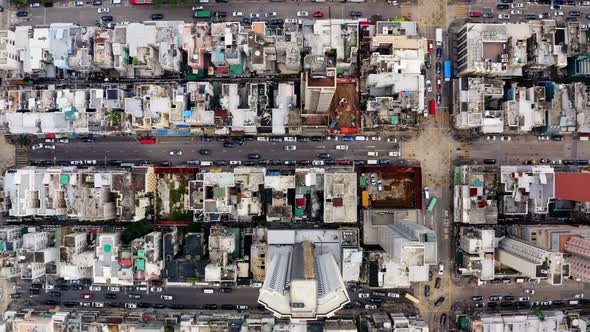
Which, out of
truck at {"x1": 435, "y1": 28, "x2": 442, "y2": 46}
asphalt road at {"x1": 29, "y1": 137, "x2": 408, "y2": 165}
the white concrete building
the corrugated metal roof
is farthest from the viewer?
asphalt road at {"x1": 29, "y1": 137, "x2": 408, "y2": 165}

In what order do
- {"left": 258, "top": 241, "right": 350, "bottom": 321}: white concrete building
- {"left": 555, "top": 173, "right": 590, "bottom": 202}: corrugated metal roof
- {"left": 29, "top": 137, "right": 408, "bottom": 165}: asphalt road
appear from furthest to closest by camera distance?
{"left": 29, "top": 137, "right": 408, "bottom": 165}: asphalt road < {"left": 555, "top": 173, "right": 590, "bottom": 202}: corrugated metal roof < {"left": 258, "top": 241, "right": 350, "bottom": 321}: white concrete building

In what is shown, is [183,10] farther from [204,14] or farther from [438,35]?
[438,35]

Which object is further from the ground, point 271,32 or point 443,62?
point 271,32

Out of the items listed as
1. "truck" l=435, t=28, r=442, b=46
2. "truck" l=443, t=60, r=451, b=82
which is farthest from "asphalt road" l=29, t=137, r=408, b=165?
"truck" l=435, t=28, r=442, b=46

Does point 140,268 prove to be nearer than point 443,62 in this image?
Yes

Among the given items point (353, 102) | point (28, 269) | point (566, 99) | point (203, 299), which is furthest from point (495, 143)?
point (28, 269)

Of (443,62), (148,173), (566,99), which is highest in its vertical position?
(443,62)

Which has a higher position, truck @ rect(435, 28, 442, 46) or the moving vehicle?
the moving vehicle

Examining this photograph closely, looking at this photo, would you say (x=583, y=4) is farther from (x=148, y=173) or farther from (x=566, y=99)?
(x=148, y=173)

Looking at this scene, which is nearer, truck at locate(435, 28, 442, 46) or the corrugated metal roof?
the corrugated metal roof

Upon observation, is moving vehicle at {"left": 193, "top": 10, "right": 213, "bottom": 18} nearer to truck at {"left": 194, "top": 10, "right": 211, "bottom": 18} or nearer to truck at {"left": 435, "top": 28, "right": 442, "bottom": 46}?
truck at {"left": 194, "top": 10, "right": 211, "bottom": 18}

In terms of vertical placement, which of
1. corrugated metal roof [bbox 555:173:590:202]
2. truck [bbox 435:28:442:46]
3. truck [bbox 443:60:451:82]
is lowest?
corrugated metal roof [bbox 555:173:590:202]
